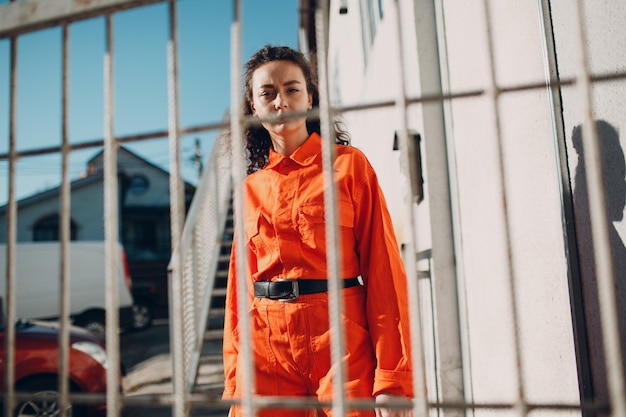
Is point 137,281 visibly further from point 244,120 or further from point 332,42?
point 244,120

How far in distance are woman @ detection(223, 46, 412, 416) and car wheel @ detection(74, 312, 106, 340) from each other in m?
8.91

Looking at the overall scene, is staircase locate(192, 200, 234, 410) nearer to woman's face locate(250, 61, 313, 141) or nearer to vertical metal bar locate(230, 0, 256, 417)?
woman's face locate(250, 61, 313, 141)

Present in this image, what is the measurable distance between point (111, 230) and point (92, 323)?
31.1 feet

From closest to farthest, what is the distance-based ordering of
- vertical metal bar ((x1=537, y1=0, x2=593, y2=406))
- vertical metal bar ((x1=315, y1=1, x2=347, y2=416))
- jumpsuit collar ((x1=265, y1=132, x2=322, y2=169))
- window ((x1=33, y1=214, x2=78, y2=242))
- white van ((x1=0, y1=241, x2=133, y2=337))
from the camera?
vertical metal bar ((x1=315, y1=1, x2=347, y2=416)) → vertical metal bar ((x1=537, y1=0, x2=593, y2=406)) → jumpsuit collar ((x1=265, y1=132, x2=322, y2=169)) → white van ((x1=0, y1=241, x2=133, y2=337)) → window ((x1=33, y1=214, x2=78, y2=242))

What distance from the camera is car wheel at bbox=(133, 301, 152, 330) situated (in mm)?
11633

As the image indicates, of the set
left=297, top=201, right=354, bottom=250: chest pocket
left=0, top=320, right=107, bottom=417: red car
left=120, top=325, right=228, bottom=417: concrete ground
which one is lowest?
left=120, top=325, right=228, bottom=417: concrete ground

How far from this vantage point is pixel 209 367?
4637 mm

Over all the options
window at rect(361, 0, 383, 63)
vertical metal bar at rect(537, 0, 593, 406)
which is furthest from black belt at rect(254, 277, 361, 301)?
window at rect(361, 0, 383, 63)

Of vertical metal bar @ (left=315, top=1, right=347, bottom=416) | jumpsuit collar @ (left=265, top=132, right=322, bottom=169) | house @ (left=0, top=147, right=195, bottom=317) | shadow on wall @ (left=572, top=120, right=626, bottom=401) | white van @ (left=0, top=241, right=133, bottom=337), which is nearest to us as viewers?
vertical metal bar @ (left=315, top=1, right=347, bottom=416)

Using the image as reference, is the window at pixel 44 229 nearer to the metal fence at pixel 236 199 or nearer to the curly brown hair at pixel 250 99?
the curly brown hair at pixel 250 99

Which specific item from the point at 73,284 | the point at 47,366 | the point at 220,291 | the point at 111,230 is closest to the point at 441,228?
the point at 111,230

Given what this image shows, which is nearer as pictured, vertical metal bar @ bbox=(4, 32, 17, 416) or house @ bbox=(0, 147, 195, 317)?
vertical metal bar @ bbox=(4, 32, 17, 416)

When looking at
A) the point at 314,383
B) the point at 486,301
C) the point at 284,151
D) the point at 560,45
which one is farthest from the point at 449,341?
the point at 560,45

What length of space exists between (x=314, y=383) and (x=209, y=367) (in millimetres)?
3665
